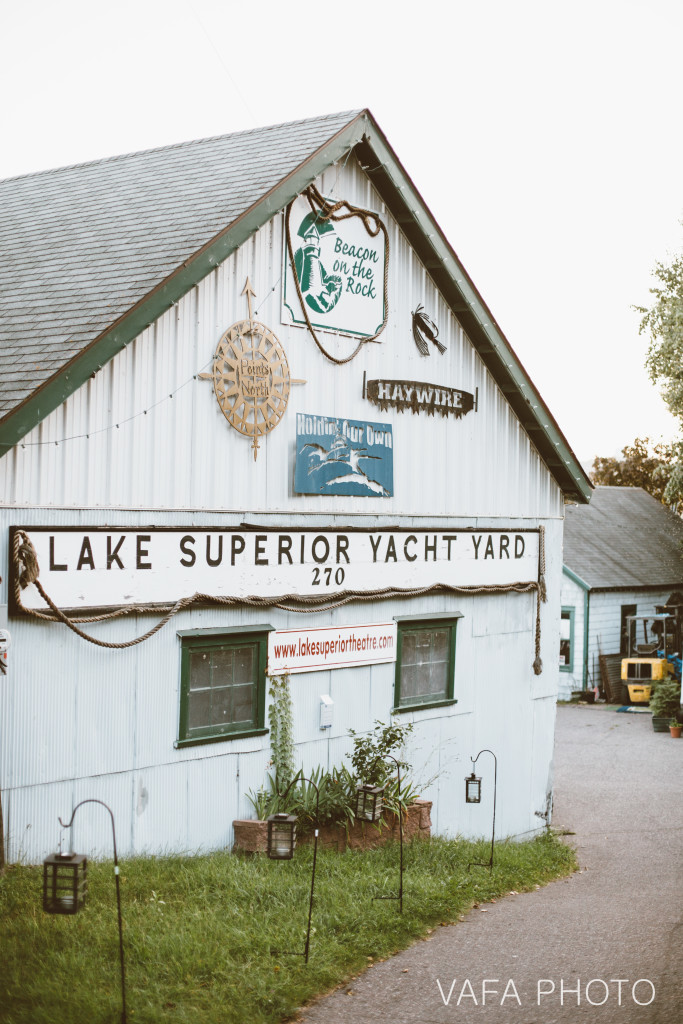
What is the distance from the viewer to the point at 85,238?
11766mm

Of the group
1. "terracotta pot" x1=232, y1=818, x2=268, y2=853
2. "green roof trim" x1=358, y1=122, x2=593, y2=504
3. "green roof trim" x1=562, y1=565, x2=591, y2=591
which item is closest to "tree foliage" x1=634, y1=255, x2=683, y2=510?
"green roof trim" x1=562, y1=565, x2=591, y2=591

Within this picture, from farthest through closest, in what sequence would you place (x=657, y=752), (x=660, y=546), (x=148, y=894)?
(x=660, y=546) < (x=657, y=752) < (x=148, y=894)

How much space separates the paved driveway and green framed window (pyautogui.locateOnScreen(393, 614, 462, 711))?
275 centimetres

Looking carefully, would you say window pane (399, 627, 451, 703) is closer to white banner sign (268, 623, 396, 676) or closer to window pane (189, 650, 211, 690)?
white banner sign (268, 623, 396, 676)

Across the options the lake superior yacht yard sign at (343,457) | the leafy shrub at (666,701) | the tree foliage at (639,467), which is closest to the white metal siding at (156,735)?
the lake superior yacht yard sign at (343,457)

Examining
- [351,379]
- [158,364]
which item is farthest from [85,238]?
[351,379]

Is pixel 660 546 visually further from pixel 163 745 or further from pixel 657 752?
pixel 163 745

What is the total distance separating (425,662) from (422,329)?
420 centimetres

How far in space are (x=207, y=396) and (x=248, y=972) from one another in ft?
18.0

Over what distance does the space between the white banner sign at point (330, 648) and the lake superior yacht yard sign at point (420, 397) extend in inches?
105

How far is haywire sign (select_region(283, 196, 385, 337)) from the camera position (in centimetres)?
1154

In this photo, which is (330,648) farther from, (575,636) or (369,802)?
(575,636)

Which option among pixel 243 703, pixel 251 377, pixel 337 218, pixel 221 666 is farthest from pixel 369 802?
pixel 337 218

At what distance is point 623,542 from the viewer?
35969 millimetres
